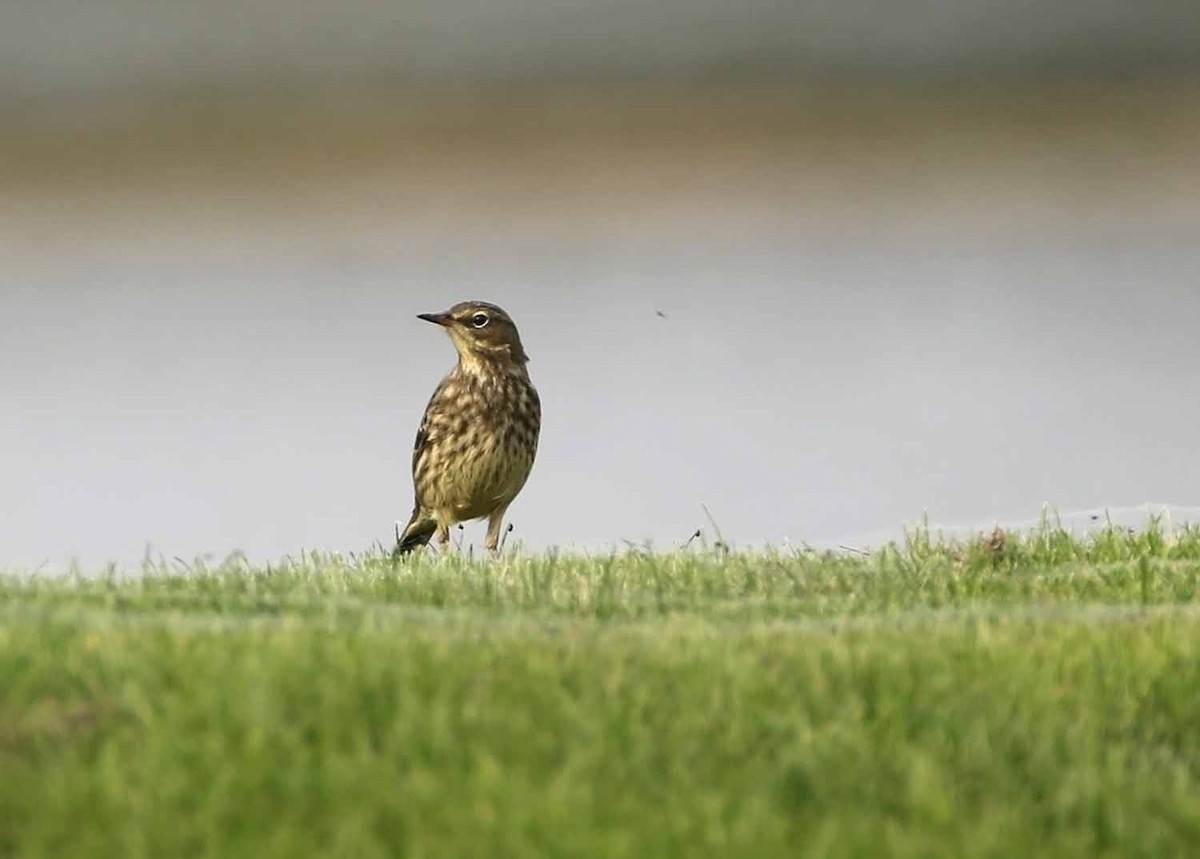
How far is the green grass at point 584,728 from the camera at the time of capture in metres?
5.89

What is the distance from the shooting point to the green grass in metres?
5.89

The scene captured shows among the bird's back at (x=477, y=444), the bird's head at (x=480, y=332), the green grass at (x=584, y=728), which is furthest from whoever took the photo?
Answer: the bird's head at (x=480, y=332)

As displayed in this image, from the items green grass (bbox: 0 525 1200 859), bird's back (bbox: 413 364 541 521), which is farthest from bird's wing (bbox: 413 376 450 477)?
green grass (bbox: 0 525 1200 859)

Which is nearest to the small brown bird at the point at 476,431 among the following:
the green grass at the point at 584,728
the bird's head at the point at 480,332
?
the bird's head at the point at 480,332

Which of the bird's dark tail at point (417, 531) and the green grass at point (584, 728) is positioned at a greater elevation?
the bird's dark tail at point (417, 531)

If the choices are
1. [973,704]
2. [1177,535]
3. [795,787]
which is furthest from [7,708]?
[1177,535]

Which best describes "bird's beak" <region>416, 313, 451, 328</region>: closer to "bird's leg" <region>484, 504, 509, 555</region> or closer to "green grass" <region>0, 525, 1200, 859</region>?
"bird's leg" <region>484, 504, 509, 555</region>

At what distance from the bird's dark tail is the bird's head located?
4.60 ft

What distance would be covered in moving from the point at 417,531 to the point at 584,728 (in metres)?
8.94

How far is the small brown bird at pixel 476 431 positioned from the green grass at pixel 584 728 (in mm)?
5639

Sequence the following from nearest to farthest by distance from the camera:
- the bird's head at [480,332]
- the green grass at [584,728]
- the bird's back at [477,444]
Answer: the green grass at [584,728]
the bird's back at [477,444]
the bird's head at [480,332]

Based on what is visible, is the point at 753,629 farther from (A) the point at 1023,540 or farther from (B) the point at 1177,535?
(B) the point at 1177,535

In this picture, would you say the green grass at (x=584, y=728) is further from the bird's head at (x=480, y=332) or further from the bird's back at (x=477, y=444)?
the bird's head at (x=480, y=332)

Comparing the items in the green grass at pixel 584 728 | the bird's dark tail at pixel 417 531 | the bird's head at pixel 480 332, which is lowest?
the green grass at pixel 584 728
